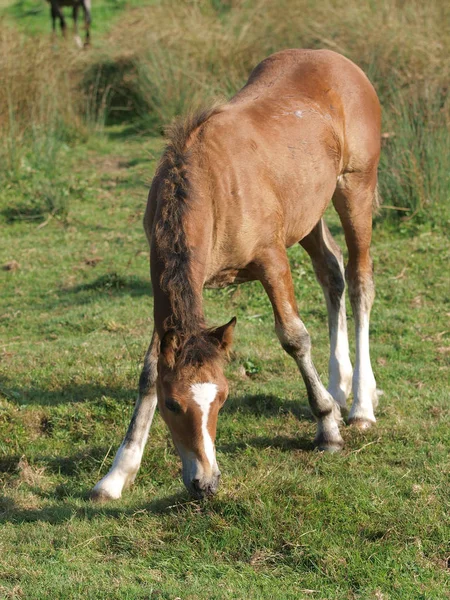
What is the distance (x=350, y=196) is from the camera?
5609 millimetres

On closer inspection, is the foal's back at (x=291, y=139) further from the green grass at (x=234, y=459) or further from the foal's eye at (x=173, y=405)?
the green grass at (x=234, y=459)

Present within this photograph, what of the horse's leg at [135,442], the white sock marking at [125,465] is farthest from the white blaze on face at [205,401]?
the white sock marking at [125,465]

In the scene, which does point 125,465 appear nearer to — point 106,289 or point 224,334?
point 224,334

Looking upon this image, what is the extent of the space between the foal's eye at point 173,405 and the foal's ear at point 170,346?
15 cm

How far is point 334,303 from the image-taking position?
5.77 meters

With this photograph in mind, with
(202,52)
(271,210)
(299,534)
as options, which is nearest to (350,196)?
(271,210)

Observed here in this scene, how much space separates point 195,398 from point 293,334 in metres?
1.11

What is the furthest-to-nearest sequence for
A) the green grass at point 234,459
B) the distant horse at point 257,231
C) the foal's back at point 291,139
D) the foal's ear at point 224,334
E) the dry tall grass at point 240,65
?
the dry tall grass at point 240,65 < the foal's back at point 291,139 < the foal's ear at point 224,334 < the distant horse at point 257,231 < the green grass at point 234,459

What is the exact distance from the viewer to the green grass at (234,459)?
363 cm

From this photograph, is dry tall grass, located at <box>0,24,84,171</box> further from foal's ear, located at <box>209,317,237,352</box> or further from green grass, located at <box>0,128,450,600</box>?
foal's ear, located at <box>209,317,237,352</box>

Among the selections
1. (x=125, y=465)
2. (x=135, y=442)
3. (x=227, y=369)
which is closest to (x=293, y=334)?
(x=135, y=442)

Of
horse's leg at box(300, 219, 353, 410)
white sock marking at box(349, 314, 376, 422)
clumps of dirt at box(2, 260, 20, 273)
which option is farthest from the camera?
clumps of dirt at box(2, 260, 20, 273)

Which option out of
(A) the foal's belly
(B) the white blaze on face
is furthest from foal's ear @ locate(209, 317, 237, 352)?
(A) the foal's belly

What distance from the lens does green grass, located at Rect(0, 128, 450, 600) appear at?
143 inches
